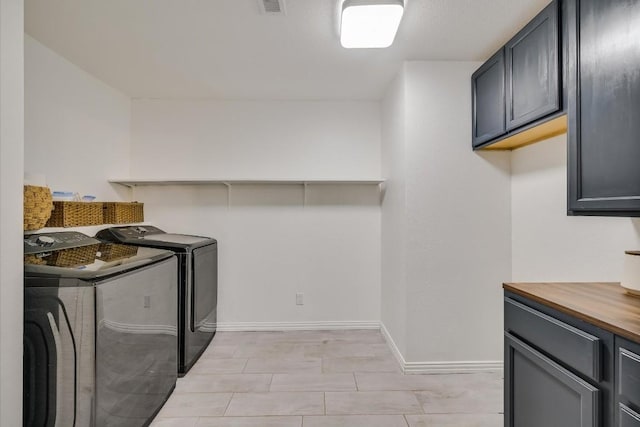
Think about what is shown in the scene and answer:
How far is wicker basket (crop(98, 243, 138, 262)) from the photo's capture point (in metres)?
1.79

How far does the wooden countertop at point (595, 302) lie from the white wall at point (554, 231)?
0.23m

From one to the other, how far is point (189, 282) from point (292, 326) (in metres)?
1.27

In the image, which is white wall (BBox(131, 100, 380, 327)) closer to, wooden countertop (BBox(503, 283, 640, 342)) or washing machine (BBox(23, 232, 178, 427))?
washing machine (BBox(23, 232, 178, 427))

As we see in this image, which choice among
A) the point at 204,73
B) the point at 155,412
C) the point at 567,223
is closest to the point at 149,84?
the point at 204,73

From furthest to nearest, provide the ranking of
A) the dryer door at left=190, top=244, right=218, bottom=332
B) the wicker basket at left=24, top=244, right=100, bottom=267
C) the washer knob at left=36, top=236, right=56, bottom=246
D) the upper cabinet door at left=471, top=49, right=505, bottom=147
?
the dryer door at left=190, top=244, right=218, bottom=332
the upper cabinet door at left=471, top=49, right=505, bottom=147
the washer knob at left=36, top=236, right=56, bottom=246
the wicker basket at left=24, top=244, right=100, bottom=267

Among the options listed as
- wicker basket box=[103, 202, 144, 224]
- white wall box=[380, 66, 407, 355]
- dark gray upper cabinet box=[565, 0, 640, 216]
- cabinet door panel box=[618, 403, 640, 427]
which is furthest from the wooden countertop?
wicker basket box=[103, 202, 144, 224]

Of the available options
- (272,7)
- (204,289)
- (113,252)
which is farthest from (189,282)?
(272,7)

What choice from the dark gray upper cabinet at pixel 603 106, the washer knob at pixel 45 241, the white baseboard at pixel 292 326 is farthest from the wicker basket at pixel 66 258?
the dark gray upper cabinet at pixel 603 106

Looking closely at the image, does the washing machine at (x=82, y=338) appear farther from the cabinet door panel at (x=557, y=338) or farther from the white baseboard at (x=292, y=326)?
the cabinet door panel at (x=557, y=338)

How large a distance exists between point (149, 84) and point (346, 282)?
8.53 ft

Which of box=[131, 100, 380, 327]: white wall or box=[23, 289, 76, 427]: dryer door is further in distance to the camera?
box=[131, 100, 380, 327]: white wall

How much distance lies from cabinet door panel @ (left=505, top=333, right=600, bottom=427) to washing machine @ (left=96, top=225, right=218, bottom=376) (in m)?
2.12

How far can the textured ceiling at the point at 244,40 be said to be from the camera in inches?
74.4

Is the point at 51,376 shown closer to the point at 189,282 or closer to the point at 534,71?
the point at 189,282
